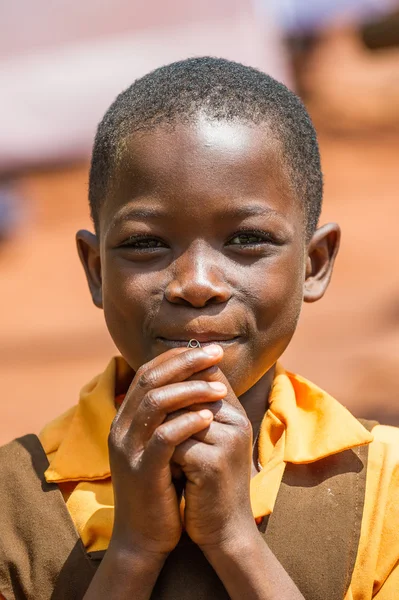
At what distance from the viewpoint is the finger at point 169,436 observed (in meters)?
1.89

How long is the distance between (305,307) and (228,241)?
621cm

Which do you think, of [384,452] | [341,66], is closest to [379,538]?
[384,452]

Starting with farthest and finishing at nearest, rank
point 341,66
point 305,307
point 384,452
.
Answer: point 341,66, point 305,307, point 384,452

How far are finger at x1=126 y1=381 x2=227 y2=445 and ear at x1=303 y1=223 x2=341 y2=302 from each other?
2.07 ft

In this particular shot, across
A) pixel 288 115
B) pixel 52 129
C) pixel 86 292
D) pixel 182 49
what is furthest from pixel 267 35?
pixel 288 115

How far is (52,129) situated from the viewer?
12.1 m

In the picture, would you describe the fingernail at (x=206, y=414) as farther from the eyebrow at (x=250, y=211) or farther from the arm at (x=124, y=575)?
the eyebrow at (x=250, y=211)

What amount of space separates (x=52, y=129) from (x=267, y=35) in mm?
3079

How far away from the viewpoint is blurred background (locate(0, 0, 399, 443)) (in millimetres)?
8773

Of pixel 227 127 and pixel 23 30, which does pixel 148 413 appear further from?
pixel 23 30

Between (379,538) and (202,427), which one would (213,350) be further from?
(379,538)

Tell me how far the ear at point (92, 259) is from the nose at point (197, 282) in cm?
46

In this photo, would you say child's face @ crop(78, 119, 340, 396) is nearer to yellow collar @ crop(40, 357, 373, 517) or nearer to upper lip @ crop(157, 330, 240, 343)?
upper lip @ crop(157, 330, 240, 343)

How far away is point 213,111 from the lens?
2.22 meters
